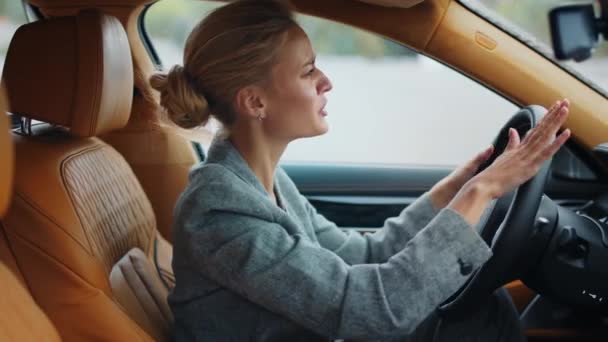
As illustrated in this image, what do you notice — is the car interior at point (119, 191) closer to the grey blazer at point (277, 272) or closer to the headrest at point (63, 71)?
the headrest at point (63, 71)

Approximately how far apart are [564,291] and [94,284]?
0.91 meters

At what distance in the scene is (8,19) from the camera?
2.32 metres

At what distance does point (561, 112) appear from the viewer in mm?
1573

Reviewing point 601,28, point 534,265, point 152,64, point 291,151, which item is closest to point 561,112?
point 601,28

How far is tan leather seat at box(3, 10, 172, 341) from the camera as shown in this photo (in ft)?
5.50

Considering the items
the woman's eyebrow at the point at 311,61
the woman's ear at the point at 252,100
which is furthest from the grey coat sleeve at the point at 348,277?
the woman's eyebrow at the point at 311,61

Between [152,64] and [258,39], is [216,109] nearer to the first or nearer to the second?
[258,39]

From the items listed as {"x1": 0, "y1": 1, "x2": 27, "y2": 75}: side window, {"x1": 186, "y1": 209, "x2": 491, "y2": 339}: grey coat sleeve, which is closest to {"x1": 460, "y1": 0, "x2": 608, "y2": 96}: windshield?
{"x1": 186, "y1": 209, "x2": 491, "y2": 339}: grey coat sleeve

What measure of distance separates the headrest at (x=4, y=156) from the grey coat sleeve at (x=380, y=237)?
891 mm

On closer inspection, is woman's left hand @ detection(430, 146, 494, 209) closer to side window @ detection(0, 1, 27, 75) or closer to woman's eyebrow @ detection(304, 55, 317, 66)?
woman's eyebrow @ detection(304, 55, 317, 66)

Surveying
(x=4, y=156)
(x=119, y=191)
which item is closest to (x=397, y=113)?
(x=119, y=191)

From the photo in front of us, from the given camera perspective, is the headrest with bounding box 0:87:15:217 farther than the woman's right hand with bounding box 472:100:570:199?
No

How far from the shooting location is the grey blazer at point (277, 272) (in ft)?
5.10

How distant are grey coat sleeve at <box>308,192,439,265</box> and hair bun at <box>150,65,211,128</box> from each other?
423 mm
